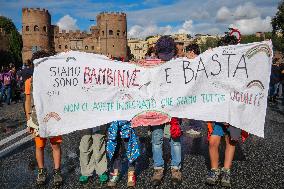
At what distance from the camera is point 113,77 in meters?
5.28

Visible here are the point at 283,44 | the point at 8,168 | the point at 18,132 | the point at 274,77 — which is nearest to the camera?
the point at 8,168

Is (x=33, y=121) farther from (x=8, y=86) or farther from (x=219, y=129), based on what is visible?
(x=8, y=86)

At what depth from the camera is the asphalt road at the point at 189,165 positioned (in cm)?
524

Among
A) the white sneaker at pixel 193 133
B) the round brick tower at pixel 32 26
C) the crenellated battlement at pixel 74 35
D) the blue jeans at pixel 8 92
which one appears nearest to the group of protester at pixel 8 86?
the blue jeans at pixel 8 92

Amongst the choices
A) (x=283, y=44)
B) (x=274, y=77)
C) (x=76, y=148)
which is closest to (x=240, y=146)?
(x=76, y=148)

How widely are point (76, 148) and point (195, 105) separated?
2.87 metres

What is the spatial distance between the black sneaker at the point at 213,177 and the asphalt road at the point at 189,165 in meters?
0.09

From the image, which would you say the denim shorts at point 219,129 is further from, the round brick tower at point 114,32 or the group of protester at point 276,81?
the round brick tower at point 114,32

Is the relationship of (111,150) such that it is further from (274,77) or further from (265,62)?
(274,77)

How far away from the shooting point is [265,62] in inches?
205

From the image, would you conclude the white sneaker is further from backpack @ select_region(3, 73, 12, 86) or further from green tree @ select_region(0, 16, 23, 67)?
green tree @ select_region(0, 16, 23, 67)

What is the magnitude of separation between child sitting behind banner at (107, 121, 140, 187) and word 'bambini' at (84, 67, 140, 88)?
51 centimetres

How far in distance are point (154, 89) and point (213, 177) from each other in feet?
4.40

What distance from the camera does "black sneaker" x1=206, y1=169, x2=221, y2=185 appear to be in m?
5.06
